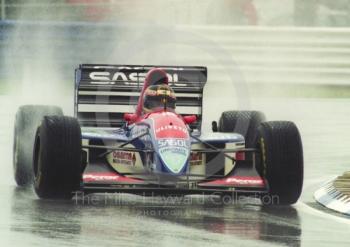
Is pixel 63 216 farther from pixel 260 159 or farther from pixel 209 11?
pixel 209 11

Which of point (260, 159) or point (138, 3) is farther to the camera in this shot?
point (138, 3)

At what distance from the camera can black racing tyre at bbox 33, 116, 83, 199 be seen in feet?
40.8

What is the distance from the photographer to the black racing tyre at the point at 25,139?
14.4 meters

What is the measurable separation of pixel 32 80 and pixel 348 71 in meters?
6.50

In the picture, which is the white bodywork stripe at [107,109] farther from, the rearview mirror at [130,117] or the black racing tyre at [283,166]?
the black racing tyre at [283,166]

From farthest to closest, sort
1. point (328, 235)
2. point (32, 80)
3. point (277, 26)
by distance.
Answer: point (277, 26)
point (32, 80)
point (328, 235)

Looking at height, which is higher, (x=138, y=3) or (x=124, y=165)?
(x=138, y=3)

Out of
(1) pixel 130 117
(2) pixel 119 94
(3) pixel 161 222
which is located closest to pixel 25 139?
(1) pixel 130 117

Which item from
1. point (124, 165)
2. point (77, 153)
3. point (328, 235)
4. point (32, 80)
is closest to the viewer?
point (328, 235)

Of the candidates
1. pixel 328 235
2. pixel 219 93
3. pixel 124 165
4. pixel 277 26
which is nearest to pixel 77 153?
pixel 124 165

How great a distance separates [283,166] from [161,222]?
1.81m

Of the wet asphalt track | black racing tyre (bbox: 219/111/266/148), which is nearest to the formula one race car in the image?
the wet asphalt track

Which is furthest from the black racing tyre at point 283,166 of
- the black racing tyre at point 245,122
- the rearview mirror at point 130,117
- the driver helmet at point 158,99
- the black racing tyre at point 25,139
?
the black racing tyre at point 25,139

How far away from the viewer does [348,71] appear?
27297 mm
